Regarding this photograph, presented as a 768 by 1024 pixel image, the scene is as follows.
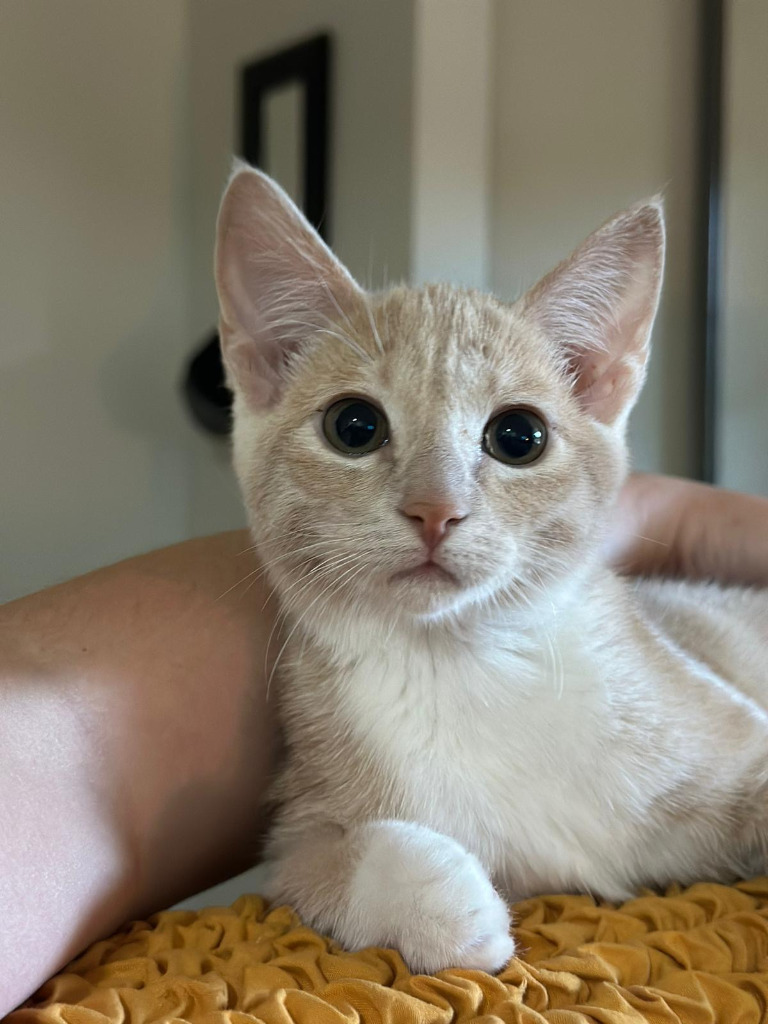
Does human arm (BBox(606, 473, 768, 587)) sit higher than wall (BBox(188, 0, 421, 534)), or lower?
→ lower

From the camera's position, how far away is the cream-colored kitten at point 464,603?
→ 0.95m

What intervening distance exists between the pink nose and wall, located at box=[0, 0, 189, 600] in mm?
1956

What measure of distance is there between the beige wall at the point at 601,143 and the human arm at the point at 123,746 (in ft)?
5.09

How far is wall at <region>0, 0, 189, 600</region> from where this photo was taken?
253 centimetres

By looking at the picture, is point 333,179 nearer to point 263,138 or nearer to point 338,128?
point 338,128

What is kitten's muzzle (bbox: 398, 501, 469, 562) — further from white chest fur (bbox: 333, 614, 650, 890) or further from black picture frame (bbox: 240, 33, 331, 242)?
black picture frame (bbox: 240, 33, 331, 242)

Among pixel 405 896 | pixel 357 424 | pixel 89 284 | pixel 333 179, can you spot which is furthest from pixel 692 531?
pixel 89 284

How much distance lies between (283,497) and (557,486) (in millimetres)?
331

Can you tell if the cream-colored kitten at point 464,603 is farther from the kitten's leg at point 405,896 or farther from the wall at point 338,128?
the wall at point 338,128

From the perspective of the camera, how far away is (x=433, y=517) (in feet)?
2.94

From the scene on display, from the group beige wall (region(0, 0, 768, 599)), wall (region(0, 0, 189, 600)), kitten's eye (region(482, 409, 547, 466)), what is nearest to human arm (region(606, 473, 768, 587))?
kitten's eye (region(482, 409, 547, 466))

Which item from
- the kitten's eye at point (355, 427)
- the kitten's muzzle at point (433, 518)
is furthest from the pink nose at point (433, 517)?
the kitten's eye at point (355, 427)

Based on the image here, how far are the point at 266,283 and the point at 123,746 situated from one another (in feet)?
2.01

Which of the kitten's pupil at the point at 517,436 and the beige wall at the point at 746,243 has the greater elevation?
the beige wall at the point at 746,243
